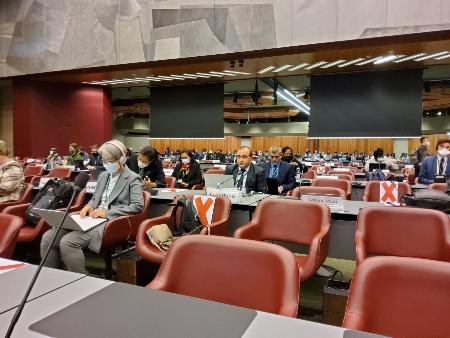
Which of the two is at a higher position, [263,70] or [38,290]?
[263,70]

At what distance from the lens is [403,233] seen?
8.44 feet

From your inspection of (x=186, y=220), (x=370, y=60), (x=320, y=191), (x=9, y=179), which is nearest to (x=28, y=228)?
(x=9, y=179)

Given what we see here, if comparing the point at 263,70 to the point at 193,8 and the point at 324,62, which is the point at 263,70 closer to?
the point at 324,62

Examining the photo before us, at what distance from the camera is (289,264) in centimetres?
151

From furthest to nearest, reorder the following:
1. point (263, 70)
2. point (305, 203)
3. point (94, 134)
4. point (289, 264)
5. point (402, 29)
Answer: point (94, 134) < point (263, 70) < point (402, 29) < point (305, 203) < point (289, 264)

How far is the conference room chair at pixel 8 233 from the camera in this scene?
231 cm

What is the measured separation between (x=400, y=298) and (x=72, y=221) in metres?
2.57

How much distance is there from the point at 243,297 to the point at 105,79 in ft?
29.8

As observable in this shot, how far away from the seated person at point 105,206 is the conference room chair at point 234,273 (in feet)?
5.90

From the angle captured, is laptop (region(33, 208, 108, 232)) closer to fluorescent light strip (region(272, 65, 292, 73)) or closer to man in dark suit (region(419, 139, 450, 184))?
man in dark suit (region(419, 139, 450, 184))

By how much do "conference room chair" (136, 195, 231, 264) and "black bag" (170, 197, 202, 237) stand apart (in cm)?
13

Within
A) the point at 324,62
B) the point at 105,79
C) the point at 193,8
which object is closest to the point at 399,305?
the point at 324,62

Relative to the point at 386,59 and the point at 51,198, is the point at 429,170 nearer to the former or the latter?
the point at 386,59

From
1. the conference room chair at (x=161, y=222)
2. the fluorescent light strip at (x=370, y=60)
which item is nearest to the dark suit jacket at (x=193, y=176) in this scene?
the conference room chair at (x=161, y=222)
